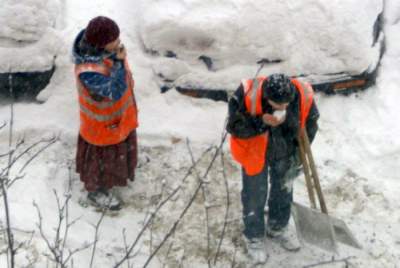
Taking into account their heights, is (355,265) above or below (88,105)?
below

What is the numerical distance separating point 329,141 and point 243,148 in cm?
175

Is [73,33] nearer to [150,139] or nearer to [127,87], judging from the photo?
[150,139]

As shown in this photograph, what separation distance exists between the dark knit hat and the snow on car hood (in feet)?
5.52

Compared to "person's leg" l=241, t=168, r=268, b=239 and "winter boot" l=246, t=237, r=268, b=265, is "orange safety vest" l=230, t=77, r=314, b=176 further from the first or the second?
"winter boot" l=246, t=237, r=268, b=265

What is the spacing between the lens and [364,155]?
5367 millimetres

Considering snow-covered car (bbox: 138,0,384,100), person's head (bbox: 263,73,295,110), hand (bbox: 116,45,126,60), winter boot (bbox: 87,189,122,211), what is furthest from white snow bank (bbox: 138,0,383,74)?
person's head (bbox: 263,73,295,110)

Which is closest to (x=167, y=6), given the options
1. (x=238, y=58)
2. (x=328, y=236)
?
(x=238, y=58)

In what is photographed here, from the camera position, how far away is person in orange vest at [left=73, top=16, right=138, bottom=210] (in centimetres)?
420

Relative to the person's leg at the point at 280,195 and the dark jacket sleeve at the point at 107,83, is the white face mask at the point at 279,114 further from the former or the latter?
the dark jacket sleeve at the point at 107,83

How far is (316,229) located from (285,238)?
21.2 inches

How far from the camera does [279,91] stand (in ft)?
12.0

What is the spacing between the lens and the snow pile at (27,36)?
17.3ft

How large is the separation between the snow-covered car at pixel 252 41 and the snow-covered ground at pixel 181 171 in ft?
0.66

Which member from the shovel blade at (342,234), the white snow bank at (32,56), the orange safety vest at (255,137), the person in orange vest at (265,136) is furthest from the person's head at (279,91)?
the white snow bank at (32,56)
